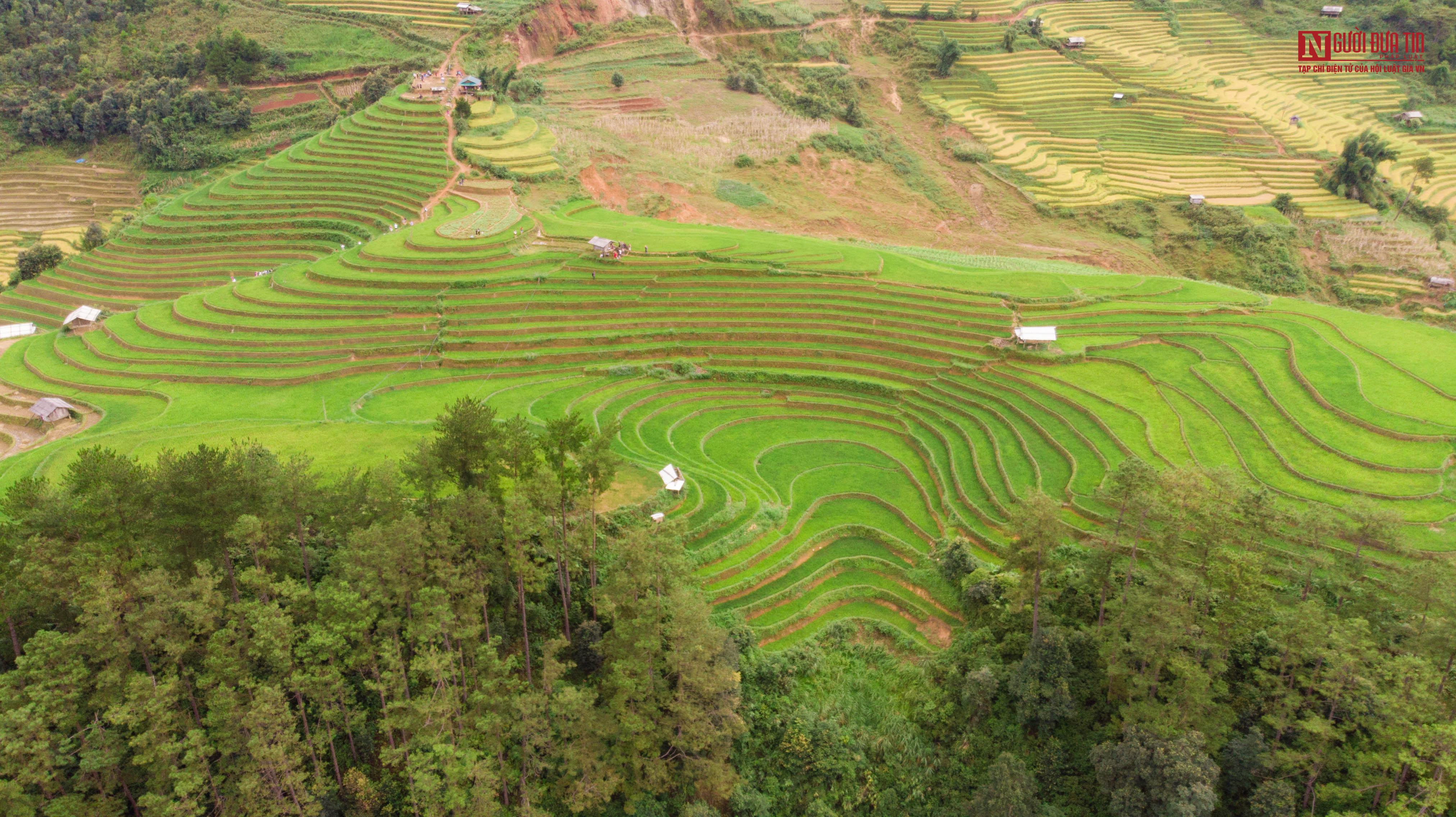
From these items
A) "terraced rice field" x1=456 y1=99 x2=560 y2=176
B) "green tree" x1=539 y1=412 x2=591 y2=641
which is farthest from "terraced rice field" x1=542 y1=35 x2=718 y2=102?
"green tree" x1=539 y1=412 x2=591 y2=641

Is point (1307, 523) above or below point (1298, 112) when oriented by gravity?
below

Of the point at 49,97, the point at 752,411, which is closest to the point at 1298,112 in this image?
the point at 752,411

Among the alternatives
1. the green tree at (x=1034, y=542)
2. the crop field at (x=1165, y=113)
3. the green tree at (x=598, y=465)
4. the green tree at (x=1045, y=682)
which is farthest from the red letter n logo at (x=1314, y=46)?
the green tree at (x=598, y=465)

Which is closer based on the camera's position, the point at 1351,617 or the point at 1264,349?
the point at 1351,617

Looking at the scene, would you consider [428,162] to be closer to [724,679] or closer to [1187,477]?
[724,679]

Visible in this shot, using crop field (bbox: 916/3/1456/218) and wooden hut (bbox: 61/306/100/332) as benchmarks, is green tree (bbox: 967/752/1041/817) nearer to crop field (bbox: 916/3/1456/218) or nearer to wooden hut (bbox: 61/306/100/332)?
wooden hut (bbox: 61/306/100/332)

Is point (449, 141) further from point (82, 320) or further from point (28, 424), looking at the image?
point (28, 424)
